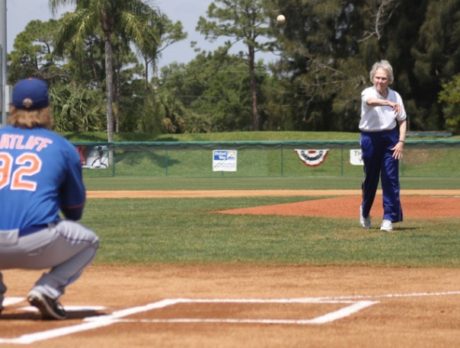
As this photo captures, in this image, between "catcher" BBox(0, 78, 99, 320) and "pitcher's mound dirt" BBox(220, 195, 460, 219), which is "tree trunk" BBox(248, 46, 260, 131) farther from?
"catcher" BBox(0, 78, 99, 320)

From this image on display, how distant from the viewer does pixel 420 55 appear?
5950cm

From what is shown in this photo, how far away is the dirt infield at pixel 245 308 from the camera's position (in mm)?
5801

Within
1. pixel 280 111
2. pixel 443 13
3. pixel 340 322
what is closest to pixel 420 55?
pixel 443 13

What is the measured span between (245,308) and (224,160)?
34.5m

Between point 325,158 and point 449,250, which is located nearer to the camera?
point 449,250

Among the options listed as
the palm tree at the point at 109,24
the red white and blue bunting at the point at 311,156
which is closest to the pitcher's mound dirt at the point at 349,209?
the red white and blue bunting at the point at 311,156

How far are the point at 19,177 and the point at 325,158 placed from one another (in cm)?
3602

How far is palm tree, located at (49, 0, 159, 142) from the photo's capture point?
4822cm

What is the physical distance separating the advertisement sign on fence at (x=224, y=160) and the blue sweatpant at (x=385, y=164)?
28436 millimetres

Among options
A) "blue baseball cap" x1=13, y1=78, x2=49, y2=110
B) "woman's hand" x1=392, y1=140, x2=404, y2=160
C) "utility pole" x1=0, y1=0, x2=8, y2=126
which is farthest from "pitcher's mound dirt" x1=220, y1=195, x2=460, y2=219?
"blue baseball cap" x1=13, y1=78, x2=49, y2=110

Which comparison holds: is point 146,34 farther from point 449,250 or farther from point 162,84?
point 162,84

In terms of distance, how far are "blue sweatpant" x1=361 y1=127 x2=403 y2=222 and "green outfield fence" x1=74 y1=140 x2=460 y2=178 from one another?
2801 cm

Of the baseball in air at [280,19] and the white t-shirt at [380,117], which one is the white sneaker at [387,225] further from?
the baseball in air at [280,19]

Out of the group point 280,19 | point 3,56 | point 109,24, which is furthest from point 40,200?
point 280,19
